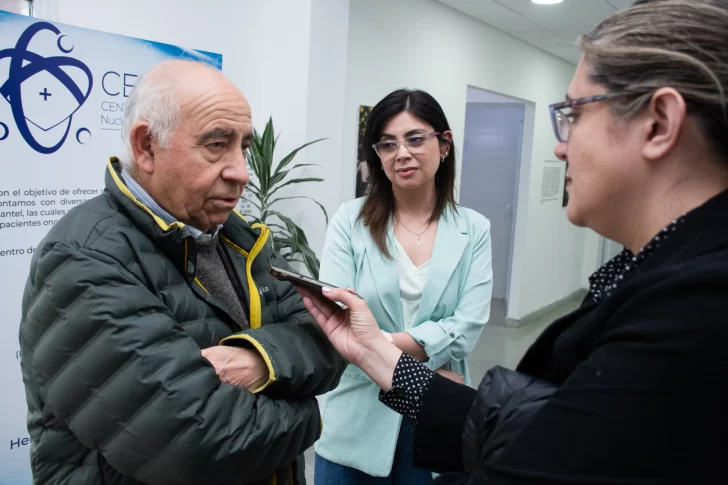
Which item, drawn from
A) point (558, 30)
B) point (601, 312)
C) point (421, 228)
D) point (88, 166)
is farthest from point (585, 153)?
point (558, 30)

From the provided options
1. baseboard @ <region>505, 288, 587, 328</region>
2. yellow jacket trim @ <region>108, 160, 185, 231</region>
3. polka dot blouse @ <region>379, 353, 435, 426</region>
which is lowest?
baseboard @ <region>505, 288, 587, 328</region>

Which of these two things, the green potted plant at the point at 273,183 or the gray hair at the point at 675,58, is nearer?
the gray hair at the point at 675,58

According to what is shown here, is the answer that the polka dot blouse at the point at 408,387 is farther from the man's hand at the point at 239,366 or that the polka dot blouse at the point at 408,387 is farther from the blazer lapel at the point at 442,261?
the blazer lapel at the point at 442,261

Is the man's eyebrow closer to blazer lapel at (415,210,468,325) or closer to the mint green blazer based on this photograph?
the mint green blazer

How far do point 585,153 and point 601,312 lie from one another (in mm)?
245

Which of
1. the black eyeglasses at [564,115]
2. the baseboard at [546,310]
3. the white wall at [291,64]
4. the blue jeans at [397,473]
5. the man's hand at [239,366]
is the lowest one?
the baseboard at [546,310]

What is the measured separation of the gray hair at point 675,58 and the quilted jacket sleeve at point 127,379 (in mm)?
814

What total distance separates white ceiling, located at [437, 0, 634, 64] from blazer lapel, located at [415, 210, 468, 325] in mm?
3071

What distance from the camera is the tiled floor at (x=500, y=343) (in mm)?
5094

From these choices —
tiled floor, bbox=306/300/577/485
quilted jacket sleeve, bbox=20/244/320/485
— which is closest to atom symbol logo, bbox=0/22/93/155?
quilted jacket sleeve, bbox=20/244/320/485

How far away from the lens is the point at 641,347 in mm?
658

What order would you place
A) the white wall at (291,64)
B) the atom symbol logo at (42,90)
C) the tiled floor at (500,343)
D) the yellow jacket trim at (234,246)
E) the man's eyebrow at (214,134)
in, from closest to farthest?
the man's eyebrow at (214,134) → the yellow jacket trim at (234,246) → the atom symbol logo at (42,90) → the white wall at (291,64) → the tiled floor at (500,343)

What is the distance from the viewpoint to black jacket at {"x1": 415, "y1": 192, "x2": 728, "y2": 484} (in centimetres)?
63

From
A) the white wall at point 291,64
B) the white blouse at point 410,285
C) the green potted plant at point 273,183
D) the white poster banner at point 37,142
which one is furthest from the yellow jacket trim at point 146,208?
the white wall at point 291,64
